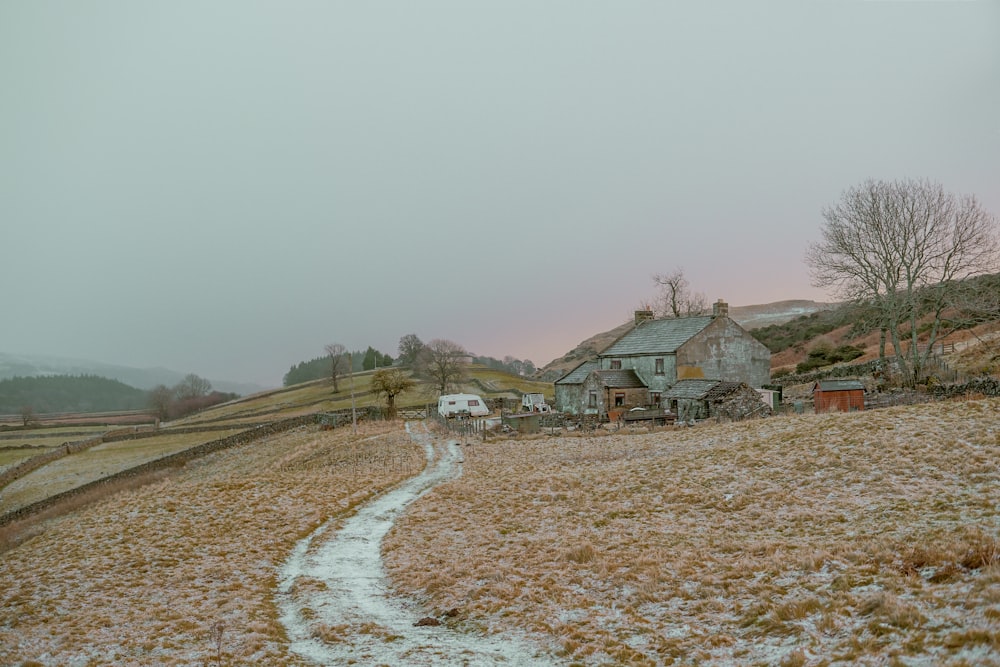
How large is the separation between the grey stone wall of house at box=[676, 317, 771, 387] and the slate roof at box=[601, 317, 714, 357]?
0.91m

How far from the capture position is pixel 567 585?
12.8m

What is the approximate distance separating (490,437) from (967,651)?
35770mm

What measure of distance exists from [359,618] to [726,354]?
154 feet

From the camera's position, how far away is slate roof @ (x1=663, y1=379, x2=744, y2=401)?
41.4 meters

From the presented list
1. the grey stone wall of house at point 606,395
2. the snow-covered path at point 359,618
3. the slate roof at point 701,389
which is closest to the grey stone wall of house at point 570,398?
the grey stone wall of house at point 606,395

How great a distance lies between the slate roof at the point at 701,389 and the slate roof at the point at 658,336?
493 centimetres

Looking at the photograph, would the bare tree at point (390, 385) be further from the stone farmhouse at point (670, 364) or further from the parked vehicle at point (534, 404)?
the stone farmhouse at point (670, 364)

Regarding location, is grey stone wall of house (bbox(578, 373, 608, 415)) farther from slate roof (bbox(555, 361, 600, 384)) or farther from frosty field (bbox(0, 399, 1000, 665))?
frosty field (bbox(0, 399, 1000, 665))

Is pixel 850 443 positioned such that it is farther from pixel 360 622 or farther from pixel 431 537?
pixel 360 622

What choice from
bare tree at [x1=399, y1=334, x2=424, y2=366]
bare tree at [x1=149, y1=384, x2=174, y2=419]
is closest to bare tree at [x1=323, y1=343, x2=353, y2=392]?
bare tree at [x1=399, y1=334, x2=424, y2=366]

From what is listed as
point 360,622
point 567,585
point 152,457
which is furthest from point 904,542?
point 152,457

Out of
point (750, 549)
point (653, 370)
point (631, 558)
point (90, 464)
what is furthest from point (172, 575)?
point (90, 464)

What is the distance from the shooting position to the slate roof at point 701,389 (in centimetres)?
4138

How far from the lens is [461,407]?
63.4 m
